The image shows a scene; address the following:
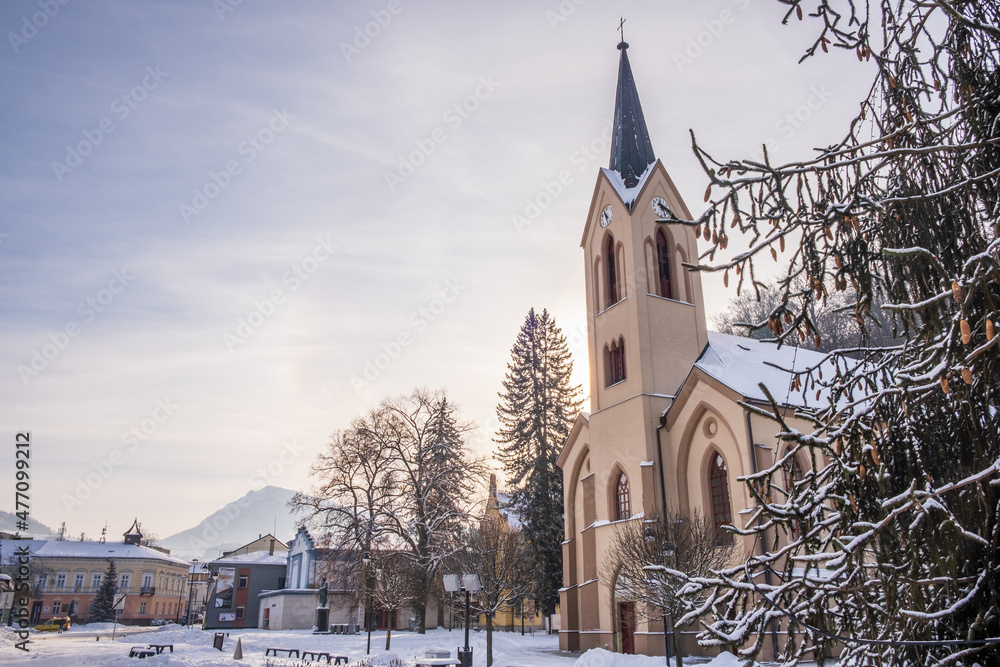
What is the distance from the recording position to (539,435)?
132 feet

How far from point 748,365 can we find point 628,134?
1133 centimetres

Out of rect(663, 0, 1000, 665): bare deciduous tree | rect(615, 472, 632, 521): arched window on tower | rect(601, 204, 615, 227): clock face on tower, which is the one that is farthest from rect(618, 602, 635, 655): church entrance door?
rect(663, 0, 1000, 665): bare deciduous tree

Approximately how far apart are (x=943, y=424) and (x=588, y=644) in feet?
72.4

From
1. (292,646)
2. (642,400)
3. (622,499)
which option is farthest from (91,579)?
(642,400)

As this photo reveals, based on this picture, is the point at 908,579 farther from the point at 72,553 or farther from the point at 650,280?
the point at 72,553

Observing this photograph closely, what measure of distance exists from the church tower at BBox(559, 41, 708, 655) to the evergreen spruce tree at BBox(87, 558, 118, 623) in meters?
51.6

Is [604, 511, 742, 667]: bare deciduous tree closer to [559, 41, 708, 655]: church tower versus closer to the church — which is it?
the church

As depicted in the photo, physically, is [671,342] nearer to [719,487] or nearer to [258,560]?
[719,487]

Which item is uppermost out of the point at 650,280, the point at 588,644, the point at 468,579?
the point at 650,280

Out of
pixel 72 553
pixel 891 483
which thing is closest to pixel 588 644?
pixel 891 483

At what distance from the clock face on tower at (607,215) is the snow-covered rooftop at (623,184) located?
28.4 inches

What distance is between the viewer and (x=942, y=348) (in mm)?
3549

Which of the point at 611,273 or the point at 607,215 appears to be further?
the point at 607,215

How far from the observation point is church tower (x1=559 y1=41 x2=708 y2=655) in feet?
76.4
